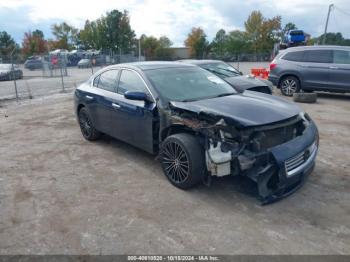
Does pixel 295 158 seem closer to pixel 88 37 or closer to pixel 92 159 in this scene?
pixel 92 159

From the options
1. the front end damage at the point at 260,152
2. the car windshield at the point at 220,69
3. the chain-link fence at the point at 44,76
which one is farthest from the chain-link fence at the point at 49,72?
the front end damage at the point at 260,152

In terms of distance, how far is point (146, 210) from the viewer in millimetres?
3535

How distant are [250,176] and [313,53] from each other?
843cm

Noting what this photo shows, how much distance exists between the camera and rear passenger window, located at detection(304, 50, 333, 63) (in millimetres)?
9969

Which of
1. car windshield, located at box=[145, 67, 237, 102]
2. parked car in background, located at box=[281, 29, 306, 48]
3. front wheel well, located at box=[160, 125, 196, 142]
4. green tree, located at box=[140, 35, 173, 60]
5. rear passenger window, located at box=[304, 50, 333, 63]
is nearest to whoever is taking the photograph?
front wheel well, located at box=[160, 125, 196, 142]

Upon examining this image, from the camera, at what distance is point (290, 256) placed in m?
2.71

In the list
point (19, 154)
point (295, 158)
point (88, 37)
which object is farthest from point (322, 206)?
point (88, 37)

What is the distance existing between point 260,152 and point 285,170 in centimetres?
33

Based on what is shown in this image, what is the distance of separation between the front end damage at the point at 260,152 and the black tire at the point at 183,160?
109 mm

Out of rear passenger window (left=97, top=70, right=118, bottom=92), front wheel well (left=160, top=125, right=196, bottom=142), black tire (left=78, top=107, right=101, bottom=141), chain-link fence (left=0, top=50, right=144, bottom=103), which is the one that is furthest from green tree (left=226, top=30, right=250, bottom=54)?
front wheel well (left=160, top=125, right=196, bottom=142)

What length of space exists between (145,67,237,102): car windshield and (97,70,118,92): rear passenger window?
30.6 inches

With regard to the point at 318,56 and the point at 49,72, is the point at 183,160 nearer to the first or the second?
the point at 318,56

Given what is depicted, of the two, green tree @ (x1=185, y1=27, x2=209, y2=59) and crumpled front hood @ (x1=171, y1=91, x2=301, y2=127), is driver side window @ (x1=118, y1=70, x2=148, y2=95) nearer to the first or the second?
crumpled front hood @ (x1=171, y1=91, x2=301, y2=127)

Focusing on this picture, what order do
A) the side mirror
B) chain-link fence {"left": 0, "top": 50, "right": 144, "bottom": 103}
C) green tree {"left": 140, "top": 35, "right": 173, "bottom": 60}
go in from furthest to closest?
green tree {"left": 140, "top": 35, "right": 173, "bottom": 60}, chain-link fence {"left": 0, "top": 50, "right": 144, "bottom": 103}, the side mirror
